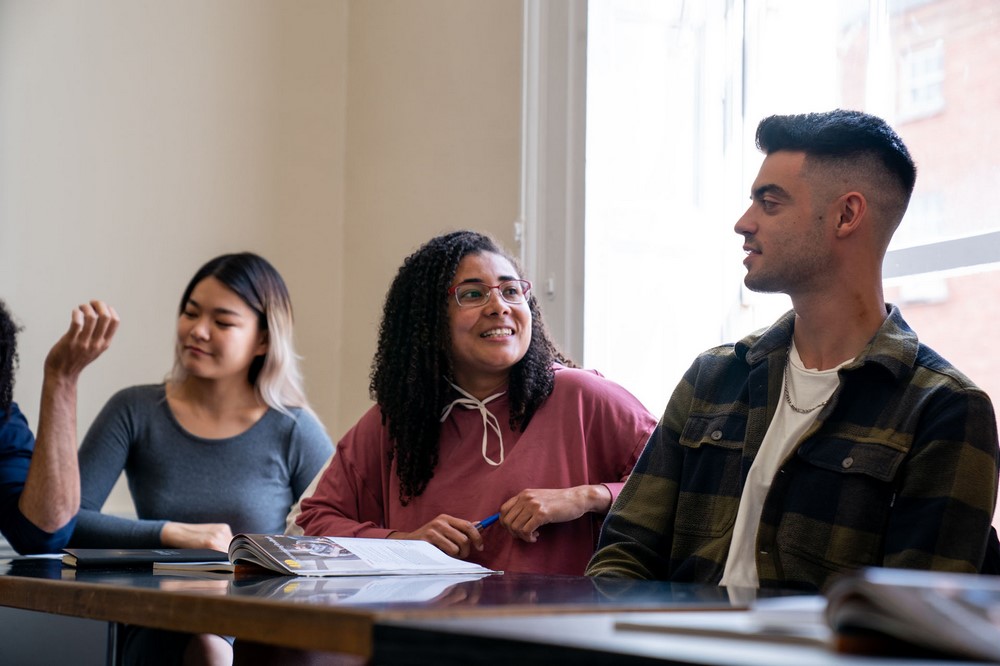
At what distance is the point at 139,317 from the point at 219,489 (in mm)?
874

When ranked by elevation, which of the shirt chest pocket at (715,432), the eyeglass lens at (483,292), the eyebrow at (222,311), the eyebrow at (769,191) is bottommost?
the shirt chest pocket at (715,432)

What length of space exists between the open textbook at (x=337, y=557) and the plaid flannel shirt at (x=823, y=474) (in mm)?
300

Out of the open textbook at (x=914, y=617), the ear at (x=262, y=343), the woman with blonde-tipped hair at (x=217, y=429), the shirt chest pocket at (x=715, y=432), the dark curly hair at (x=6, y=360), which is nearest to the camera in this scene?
the open textbook at (x=914, y=617)

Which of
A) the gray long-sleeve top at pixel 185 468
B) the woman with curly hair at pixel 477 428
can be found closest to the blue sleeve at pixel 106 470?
the gray long-sleeve top at pixel 185 468

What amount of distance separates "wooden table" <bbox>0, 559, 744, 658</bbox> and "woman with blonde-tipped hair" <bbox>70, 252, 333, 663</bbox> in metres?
1.30

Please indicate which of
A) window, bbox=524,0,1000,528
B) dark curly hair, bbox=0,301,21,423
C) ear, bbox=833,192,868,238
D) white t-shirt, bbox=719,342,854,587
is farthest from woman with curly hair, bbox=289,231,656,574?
dark curly hair, bbox=0,301,21,423

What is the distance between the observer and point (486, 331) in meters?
2.23

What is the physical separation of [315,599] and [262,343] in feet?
6.63

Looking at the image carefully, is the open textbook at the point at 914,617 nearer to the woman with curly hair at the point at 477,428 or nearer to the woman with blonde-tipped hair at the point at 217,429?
the woman with curly hair at the point at 477,428

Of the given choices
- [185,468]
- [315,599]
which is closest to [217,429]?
[185,468]

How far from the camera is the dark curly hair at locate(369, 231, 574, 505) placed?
2180mm

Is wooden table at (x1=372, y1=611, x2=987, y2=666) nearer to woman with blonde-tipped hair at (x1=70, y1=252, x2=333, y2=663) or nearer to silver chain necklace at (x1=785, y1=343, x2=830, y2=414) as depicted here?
silver chain necklace at (x1=785, y1=343, x2=830, y2=414)

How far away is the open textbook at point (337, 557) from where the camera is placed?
1.38 m

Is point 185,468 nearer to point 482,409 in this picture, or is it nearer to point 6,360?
point 6,360
